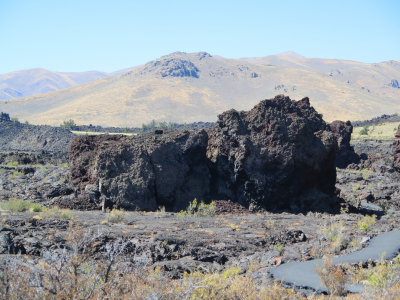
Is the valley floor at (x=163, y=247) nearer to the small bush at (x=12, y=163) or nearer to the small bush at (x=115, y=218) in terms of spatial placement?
the small bush at (x=115, y=218)

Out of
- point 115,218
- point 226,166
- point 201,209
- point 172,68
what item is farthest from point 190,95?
point 115,218

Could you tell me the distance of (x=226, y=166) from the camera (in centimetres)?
1919

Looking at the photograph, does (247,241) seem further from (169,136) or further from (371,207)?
(371,207)

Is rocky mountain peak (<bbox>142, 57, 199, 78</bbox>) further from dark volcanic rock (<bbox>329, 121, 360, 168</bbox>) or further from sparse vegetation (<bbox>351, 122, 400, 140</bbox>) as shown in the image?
dark volcanic rock (<bbox>329, 121, 360, 168</bbox>)

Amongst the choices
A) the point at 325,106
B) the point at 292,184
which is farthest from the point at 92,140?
the point at 325,106

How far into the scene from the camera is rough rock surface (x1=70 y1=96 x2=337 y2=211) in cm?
1806

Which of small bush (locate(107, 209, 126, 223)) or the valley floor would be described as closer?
the valley floor

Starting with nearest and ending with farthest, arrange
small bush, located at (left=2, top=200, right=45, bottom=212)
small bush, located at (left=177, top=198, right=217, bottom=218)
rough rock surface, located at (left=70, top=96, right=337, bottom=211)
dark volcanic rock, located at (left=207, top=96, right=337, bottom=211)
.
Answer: small bush, located at (left=2, top=200, right=45, bottom=212) < small bush, located at (left=177, top=198, right=217, bottom=218) < rough rock surface, located at (left=70, top=96, right=337, bottom=211) < dark volcanic rock, located at (left=207, top=96, right=337, bottom=211)

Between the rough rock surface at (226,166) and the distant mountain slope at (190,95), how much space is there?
87.3 metres

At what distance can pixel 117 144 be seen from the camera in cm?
1912

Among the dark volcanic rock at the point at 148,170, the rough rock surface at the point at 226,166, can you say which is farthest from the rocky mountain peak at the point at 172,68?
the rough rock surface at the point at 226,166

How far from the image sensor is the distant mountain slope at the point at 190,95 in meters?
116

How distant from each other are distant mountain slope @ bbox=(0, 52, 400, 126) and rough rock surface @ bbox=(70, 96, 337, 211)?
87331mm

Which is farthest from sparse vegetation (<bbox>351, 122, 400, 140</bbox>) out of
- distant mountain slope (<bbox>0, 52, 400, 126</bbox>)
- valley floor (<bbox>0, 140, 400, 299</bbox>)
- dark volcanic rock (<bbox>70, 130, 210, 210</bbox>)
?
dark volcanic rock (<bbox>70, 130, 210, 210</bbox>)
